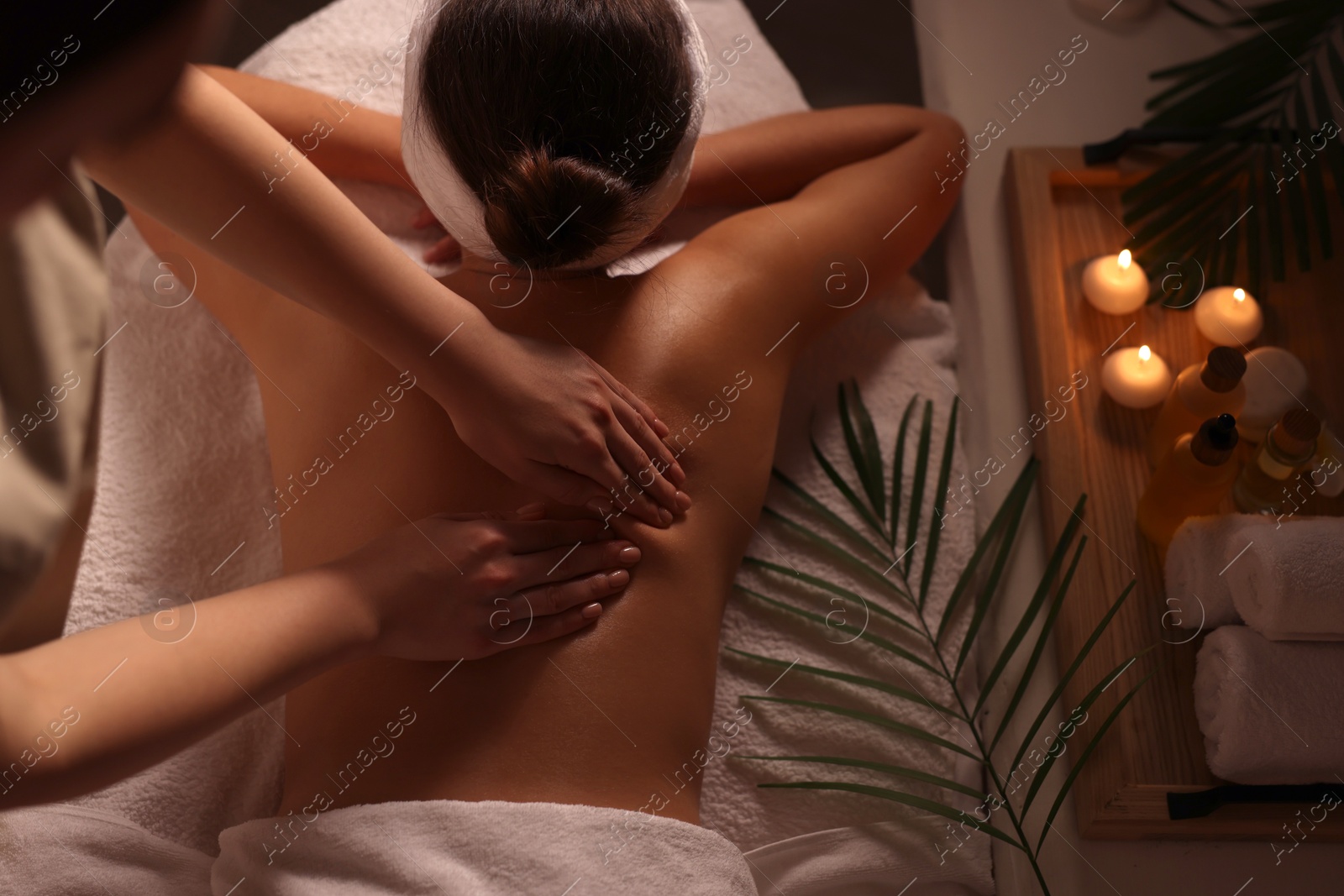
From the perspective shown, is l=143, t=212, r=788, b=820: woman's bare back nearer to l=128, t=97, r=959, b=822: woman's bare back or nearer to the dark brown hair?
l=128, t=97, r=959, b=822: woman's bare back

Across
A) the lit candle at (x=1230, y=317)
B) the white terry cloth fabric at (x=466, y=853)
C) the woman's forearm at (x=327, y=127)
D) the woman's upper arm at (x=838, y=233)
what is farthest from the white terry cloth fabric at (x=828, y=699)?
the woman's forearm at (x=327, y=127)

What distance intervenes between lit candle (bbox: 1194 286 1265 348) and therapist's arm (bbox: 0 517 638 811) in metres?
0.88

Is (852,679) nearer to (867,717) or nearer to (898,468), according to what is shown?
(867,717)

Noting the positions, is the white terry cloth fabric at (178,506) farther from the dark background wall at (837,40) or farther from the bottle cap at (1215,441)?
the bottle cap at (1215,441)

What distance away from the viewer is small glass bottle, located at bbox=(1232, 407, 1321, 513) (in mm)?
1127

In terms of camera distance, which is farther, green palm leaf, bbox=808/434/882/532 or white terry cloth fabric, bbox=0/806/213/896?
green palm leaf, bbox=808/434/882/532

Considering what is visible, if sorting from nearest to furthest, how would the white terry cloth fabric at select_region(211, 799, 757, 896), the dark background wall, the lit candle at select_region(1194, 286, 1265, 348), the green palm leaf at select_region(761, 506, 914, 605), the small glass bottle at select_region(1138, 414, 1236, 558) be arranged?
1. the white terry cloth fabric at select_region(211, 799, 757, 896)
2. the small glass bottle at select_region(1138, 414, 1236, 558)
3. the green palm leaf at select_region(761, 506, 914, 605)
4. the lit candle at select_region(1194, 286, 1265, 348)
5. the dark background wall

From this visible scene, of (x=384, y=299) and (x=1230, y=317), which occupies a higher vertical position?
(x=384, y=299)

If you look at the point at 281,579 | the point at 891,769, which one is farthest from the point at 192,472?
the point at 891,769

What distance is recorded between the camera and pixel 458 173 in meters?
0.89

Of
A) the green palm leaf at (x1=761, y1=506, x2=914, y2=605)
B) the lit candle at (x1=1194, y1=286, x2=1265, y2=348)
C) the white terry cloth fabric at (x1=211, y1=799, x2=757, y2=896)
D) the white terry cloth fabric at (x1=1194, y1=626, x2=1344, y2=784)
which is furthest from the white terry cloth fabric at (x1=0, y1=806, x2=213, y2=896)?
the lit candle at (x1=1194, y1=286, x2=1265, y2=348)

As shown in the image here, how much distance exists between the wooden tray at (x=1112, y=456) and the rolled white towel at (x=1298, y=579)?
14cm

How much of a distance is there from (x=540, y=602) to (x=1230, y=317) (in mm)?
993

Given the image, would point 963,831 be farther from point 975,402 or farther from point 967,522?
point 975,402
